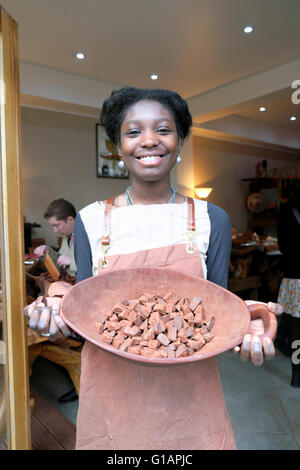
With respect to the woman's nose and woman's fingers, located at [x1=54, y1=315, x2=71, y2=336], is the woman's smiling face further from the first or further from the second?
woman's fingers, located at [x1=54, y1=315, x2=71, y2=336]

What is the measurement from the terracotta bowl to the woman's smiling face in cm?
28

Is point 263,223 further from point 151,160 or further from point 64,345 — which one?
point 151,160

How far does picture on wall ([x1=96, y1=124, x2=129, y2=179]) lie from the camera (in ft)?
19.6

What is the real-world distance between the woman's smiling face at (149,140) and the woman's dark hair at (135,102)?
0.02m

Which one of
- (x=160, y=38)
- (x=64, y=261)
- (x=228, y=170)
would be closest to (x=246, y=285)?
(x=64, y=261)

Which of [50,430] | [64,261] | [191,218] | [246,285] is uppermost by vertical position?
[191,218]

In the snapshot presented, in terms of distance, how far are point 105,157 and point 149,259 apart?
544 centimetres

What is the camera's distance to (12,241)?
0.87 metres

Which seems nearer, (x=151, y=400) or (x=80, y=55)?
(x=151, y=400)

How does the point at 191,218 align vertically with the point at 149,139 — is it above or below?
below

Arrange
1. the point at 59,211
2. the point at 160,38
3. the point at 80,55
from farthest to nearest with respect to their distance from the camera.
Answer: the point at 80,55 → the point at 160,38 → the point at 59,211

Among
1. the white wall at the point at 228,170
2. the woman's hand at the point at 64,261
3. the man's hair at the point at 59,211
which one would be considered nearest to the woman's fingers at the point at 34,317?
the woman's hand at the point at 64,261

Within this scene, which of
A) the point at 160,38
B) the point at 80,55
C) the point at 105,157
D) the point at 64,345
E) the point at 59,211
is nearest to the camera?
the point at 64,345
